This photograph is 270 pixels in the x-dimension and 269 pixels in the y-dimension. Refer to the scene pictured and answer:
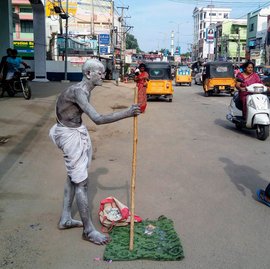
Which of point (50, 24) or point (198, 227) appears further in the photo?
point (50, 24)

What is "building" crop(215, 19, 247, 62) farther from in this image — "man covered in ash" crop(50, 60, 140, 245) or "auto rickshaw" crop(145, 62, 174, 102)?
"man covered in ash" crop(50, 60, 140, 245)

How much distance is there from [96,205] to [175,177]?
5.48 feet

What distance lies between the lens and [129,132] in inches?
390

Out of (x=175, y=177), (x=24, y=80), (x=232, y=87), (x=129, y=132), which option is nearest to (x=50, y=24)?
(x=232, y=87)

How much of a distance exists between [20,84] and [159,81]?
24.4ft

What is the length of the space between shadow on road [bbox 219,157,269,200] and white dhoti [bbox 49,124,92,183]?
2.47 metres

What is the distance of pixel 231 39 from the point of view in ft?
245

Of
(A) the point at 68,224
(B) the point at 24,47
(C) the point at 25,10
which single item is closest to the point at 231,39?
(C) the point at 25,10

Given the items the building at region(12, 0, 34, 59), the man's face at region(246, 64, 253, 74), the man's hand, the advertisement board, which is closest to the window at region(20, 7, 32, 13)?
the building at region(12, 0, 34, 59)

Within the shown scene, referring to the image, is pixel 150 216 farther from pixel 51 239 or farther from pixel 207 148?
pixel 207 148

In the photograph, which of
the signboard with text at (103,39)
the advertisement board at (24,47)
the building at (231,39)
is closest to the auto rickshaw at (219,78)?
the signboard with text at (103,39)

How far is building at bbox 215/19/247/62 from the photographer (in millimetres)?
73000

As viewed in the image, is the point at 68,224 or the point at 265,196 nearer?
the point at 68,224

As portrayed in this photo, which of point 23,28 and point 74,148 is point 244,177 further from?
point 23,28
